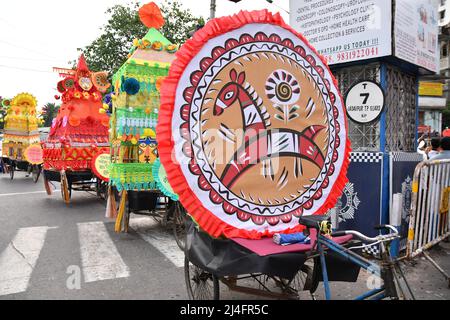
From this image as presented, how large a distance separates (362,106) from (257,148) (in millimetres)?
2970

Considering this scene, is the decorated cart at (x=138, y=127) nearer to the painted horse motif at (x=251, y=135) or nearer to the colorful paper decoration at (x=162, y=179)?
the colorful paper decoration at (x=162, y=179)

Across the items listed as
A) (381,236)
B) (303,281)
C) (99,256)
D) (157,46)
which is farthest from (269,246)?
(157,46)

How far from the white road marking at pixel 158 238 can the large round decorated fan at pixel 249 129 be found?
2.47 metres

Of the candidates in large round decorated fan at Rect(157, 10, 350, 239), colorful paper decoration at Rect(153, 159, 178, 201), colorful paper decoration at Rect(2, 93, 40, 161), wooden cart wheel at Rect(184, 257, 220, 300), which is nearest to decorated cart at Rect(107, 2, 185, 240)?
colorful paper decoration at Rect(153, 159, 178, 201)

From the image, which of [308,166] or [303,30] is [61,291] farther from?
[303,30]

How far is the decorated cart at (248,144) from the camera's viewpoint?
8.50 ft

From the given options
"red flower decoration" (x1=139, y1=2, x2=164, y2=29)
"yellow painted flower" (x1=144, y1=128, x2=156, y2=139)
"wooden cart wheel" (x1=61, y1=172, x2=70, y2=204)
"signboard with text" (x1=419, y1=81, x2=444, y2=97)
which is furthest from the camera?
"signboard with text" (x1=419, y1=81, x2=444, y2=97)

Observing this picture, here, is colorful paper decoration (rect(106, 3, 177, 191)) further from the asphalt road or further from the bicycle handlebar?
the bicycle handlebar

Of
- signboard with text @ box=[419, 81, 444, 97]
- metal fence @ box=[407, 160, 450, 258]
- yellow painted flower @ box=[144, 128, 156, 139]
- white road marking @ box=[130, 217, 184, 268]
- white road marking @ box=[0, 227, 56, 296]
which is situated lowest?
white road marking @ box=[130, 217, 184, 268]

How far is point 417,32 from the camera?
5402mm

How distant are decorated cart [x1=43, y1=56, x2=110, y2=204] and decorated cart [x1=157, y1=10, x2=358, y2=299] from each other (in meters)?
7.96

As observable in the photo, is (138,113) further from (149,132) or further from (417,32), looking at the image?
(417,32)

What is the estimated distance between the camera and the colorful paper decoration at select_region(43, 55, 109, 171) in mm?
10219
